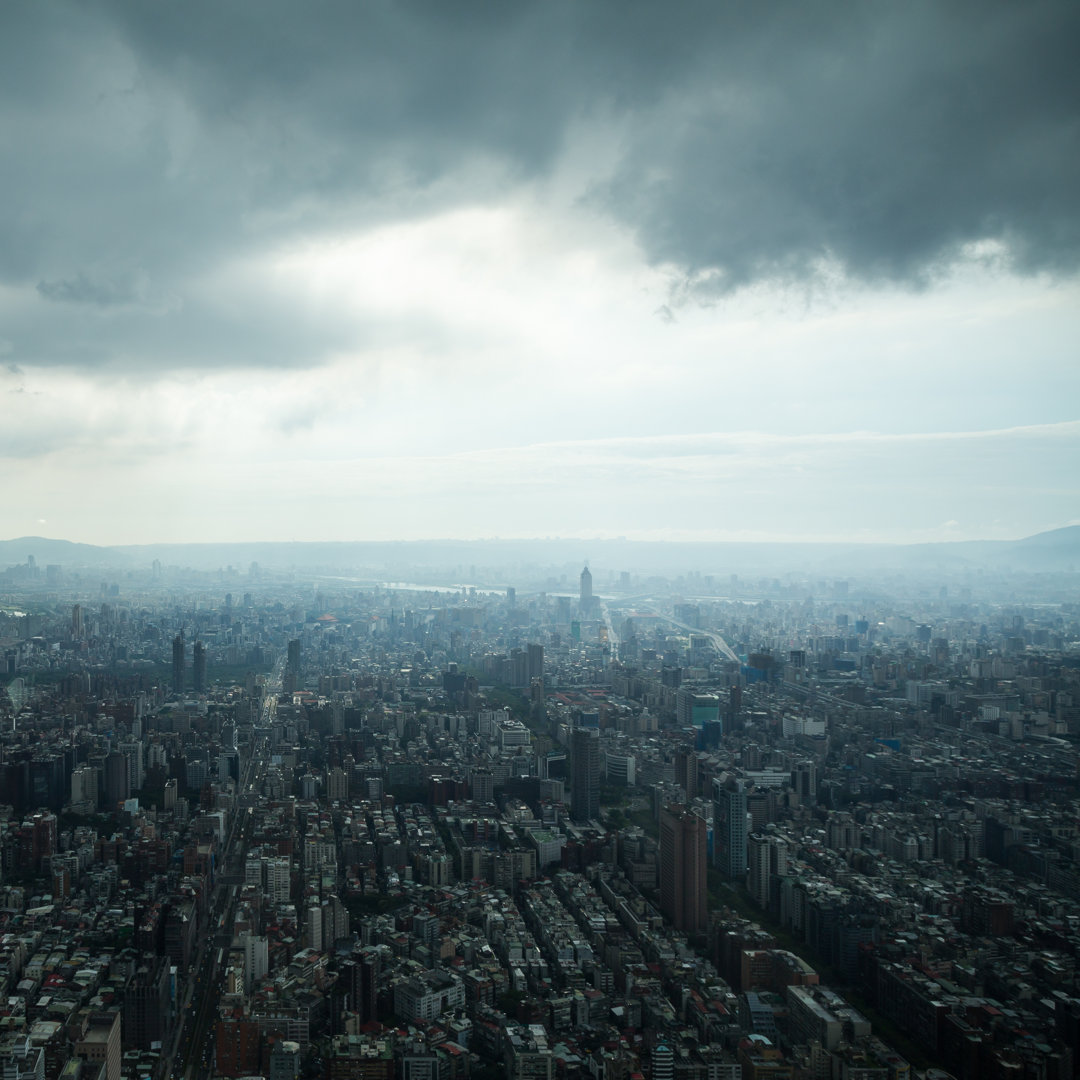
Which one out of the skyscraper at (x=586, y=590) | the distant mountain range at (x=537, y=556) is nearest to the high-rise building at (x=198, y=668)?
the distant mountain range at (x=537, y=556)

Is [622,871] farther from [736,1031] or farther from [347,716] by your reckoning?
[347,716]

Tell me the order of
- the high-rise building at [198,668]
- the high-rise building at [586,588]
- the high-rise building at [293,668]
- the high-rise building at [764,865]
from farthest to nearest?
1. the high-rise building at [586,588]
2. the high-rise building at [293,668]
3. the high-rise building at [198,668]
4. the high-rise building at [764,865]

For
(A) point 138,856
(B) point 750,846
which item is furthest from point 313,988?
(B) point 750,846

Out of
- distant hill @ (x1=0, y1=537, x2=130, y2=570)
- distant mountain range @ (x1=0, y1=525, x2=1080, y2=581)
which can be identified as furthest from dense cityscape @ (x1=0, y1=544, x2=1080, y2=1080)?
distant hill @ (x1=0, y1=537, x2=130, y2=570)

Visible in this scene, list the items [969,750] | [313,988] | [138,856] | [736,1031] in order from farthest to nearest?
[969,750] < [138,856] < [313,988] < [736,1031]

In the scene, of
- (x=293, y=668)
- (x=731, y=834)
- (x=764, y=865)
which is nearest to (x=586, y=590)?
(x=293, y=668)

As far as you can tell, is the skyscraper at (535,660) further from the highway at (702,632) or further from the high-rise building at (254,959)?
the high-rise building at (254,959)
